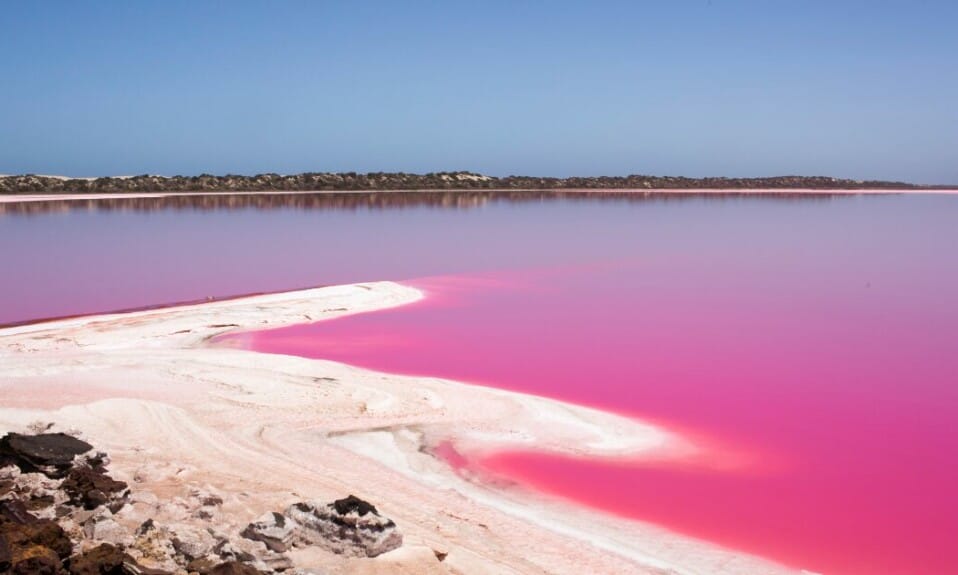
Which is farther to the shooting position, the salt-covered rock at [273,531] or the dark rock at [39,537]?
the salt-covered rock at [273,531]

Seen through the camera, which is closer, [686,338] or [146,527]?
[146,527]

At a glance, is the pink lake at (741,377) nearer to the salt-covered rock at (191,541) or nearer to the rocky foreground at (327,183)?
the salt-covered rock at (191,541)

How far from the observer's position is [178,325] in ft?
25.9

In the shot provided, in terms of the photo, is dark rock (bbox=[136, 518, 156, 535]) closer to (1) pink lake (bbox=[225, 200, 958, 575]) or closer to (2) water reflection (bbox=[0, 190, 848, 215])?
(1) pink lake (bbox=[225, 200, 958, 575])

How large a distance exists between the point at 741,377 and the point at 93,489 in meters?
4.59

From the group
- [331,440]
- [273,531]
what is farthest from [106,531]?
[331,440]

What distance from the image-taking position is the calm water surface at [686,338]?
171 inches

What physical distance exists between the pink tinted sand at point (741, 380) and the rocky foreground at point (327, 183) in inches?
1151

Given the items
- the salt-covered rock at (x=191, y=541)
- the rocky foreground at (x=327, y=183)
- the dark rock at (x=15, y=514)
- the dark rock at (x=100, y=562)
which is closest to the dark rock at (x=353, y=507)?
the salt-covered rock at (x=191, y=541)

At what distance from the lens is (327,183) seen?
1630 inches

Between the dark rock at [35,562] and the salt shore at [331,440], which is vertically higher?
the dark rock at [35,562]

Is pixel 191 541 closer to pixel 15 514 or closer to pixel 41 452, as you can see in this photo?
pixel 15 514

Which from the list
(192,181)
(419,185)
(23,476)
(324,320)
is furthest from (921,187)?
(23,476)

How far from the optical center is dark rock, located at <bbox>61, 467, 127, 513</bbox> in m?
3.62
